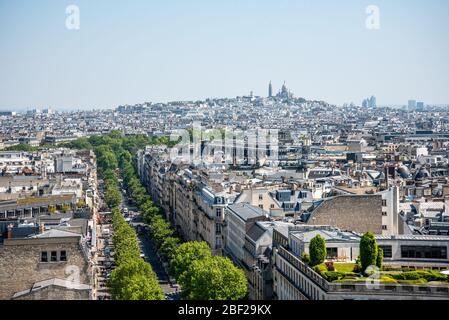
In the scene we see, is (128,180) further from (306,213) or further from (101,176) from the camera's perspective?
(306,213)

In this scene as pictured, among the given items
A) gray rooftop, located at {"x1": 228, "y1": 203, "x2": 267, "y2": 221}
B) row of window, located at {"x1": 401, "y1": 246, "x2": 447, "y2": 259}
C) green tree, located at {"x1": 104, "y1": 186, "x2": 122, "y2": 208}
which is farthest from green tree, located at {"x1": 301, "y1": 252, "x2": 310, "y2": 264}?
green tree, located at {"x1": 104, "y1": 186, "x2": 122, "y2": 208}

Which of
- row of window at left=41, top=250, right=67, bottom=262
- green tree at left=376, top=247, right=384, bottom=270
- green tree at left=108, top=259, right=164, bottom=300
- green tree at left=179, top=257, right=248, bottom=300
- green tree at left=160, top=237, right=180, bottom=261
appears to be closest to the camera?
green tree at left=376, top=247, right=384, bottom=270

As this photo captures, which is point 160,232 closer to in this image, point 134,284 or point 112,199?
point 112,199

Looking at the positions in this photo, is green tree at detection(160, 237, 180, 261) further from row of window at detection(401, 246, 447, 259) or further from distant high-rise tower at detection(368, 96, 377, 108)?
distant high-rise tower at detection(368, 96, 377, 108)

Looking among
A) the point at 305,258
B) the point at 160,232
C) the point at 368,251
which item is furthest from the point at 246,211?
the point at 368,251

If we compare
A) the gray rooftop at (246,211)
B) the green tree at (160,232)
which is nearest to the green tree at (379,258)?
the gray rooftop at (246,211)

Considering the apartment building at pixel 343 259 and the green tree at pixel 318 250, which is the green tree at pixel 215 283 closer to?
the apartment building at pixel 343 259
